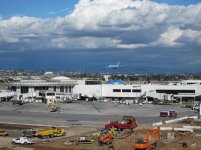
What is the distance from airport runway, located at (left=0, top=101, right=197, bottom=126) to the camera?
86438 mm

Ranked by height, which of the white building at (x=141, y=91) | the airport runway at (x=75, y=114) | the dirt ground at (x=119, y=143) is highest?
the white building at (x=141, y=91)

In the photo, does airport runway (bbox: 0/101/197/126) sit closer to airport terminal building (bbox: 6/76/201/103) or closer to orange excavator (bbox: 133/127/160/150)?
airport terminal building (bbox: 6/76/201/103)

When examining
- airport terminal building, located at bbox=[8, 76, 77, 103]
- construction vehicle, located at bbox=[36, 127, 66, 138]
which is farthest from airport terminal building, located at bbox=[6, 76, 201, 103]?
construction vehicle, located at bbox=[36, 127, 66, 138]

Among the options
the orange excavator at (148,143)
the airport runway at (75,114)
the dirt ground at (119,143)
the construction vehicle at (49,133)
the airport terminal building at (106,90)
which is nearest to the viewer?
the orange excavator at (148,143)

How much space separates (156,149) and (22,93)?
3901 inches

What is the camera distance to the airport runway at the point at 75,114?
86.4m

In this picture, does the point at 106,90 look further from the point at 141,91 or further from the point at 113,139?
the point at 113,139

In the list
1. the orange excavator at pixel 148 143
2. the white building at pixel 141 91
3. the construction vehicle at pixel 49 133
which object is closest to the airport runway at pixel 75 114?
the white building at pixel 141 91

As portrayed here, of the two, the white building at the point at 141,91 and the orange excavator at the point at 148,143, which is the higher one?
the white building at the point at 141,91

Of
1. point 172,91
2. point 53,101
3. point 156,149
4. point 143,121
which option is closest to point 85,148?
point 156,149

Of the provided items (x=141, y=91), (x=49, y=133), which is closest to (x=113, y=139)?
→ (x=49, y=133)

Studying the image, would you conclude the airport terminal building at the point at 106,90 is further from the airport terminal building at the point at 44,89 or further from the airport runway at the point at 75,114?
the airport runway at the point at 75,114

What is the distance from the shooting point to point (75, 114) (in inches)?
3981

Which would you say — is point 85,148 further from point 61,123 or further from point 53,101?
point 53,101
